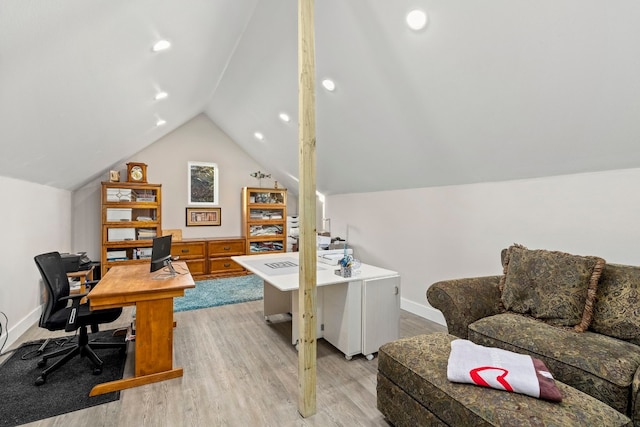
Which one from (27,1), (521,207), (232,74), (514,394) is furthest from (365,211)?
(27,1)

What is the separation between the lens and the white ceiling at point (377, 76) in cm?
171

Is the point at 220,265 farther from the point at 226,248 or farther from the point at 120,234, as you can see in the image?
the point at 120,234

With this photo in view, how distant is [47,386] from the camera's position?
7.19 feet

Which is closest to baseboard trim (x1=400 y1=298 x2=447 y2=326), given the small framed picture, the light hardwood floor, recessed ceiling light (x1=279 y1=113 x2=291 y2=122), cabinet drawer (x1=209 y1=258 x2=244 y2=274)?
the light hardwood floor

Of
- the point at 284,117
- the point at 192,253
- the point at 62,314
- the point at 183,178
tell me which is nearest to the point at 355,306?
the point at 62,314

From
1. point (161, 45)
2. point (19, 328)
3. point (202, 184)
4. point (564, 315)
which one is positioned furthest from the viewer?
point (202, 184)

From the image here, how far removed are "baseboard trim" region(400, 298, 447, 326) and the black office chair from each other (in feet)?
10.1

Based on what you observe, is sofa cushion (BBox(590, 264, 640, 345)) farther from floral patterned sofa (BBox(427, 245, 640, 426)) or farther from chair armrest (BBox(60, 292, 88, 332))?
chair armrest (BBox(60, 292, 88, 332))

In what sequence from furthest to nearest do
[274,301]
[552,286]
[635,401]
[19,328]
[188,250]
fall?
[188,250] < [274,301] < [19,328] < [552,286] < [635,401]

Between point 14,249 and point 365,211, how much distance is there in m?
4.02

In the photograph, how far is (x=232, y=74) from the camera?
164 inches

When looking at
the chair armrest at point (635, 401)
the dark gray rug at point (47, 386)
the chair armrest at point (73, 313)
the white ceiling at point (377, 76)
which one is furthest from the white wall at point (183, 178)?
the chair armrest at point (635, 401)

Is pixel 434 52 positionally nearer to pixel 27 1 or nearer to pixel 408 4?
pixel 408 4

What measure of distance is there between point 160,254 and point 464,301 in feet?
8.58
